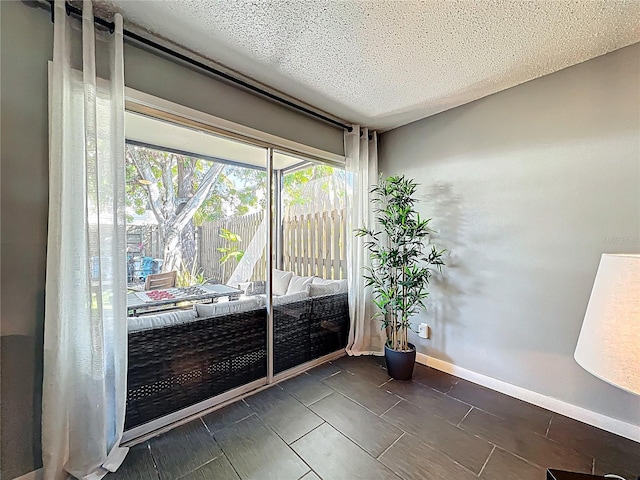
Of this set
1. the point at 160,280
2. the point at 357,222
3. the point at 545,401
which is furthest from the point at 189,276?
the point at 545,401

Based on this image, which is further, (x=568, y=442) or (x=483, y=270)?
(x=483, y=270)

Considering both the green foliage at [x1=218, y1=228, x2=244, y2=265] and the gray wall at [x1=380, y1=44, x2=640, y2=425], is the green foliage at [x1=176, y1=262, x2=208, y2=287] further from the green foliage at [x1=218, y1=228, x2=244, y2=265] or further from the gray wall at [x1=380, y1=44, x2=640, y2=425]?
the gray wall at [x1=380, y1=44, x2=640, y2=425]

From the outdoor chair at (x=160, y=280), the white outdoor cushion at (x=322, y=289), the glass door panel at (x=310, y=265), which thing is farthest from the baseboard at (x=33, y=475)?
the white outdoor cushion at (x=322, y=289)

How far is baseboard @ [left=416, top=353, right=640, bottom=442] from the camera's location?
1761 mm

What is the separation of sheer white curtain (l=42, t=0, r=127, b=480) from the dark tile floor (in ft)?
1.08

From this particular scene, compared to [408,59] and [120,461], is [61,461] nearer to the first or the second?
[120,461]

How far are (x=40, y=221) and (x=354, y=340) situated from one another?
2.70 metres

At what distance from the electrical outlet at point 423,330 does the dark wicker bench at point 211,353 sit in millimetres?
959

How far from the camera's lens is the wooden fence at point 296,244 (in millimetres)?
2369

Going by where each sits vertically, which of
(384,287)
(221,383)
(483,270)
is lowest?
(221,383)

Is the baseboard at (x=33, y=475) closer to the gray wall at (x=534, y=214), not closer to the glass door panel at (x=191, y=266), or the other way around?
the glass door panel at (x=191, y=266)

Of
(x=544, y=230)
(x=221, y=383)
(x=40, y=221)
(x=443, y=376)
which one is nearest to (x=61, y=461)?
(x=221, y=383)

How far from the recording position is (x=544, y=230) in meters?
2.09

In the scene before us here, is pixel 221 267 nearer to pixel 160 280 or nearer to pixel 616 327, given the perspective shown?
pixel 160 280
